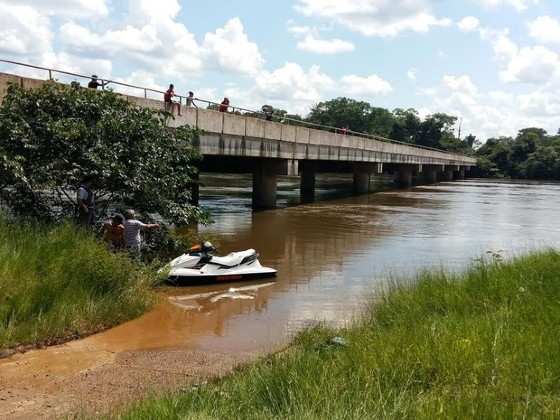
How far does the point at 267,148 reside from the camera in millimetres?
28766

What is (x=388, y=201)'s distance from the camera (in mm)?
41500

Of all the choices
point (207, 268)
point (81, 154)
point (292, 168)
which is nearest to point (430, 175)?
point (292, 168)

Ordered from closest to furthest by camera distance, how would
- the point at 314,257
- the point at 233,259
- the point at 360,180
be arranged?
the point at 233,259
the point at 314,257
the point at 360,180

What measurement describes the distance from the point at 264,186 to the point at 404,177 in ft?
110

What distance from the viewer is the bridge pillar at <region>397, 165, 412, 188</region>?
6246cm

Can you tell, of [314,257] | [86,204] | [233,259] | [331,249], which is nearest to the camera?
[86,204]

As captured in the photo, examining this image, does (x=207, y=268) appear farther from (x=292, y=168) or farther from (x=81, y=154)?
(x=292, y=168)


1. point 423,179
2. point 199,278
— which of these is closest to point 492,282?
point 199,278

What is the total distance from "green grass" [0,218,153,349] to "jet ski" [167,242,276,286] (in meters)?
1.75

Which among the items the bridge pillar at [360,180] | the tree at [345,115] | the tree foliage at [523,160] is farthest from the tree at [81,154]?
the tree at [345,115]

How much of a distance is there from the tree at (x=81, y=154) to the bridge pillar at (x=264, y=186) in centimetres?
1690

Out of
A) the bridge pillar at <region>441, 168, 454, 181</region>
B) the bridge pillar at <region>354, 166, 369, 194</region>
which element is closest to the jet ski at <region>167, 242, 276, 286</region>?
the bridge pillar at <region>354, 166, 369, 194</region>

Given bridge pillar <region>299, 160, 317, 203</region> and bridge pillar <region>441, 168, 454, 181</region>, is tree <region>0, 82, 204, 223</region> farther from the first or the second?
bridge pillar <region>441, 168, 454, 181</region>

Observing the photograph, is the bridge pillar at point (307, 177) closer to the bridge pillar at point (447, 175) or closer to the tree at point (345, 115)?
the bridge pillar at point (447, 175)
